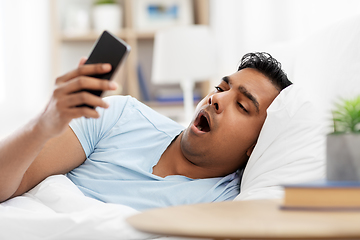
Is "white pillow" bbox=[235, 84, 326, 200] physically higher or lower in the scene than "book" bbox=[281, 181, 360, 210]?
lower

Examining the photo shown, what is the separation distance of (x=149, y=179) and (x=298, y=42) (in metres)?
0.77

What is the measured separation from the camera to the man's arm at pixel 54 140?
75 cm

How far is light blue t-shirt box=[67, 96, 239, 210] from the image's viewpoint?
120cm

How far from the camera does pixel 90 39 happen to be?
12.1 ft

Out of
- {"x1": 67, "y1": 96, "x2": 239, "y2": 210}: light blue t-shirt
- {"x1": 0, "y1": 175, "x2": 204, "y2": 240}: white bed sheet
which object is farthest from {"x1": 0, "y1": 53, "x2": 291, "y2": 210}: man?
{"x1": 0, "y1": 175, "x2": 204, "y2": 240}: white bed sheet

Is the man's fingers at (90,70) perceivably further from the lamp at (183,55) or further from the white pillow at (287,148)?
the lamp at (183,55)

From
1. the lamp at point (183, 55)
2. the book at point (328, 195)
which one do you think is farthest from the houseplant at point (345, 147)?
the lamp at point (183, 55)

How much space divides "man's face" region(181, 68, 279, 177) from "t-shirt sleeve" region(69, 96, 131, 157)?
0.22 metres

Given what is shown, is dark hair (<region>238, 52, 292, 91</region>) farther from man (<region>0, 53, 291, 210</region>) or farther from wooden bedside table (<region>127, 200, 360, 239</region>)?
wooden bedside table (<region>127, 200, 360, 239</region>)

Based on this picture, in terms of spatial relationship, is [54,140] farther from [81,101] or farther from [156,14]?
[156,14]

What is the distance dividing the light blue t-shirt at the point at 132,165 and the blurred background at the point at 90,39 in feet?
5.93

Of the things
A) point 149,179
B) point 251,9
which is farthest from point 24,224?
point 251,9

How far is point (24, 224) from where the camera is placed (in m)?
0.94

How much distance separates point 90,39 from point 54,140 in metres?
2.63
